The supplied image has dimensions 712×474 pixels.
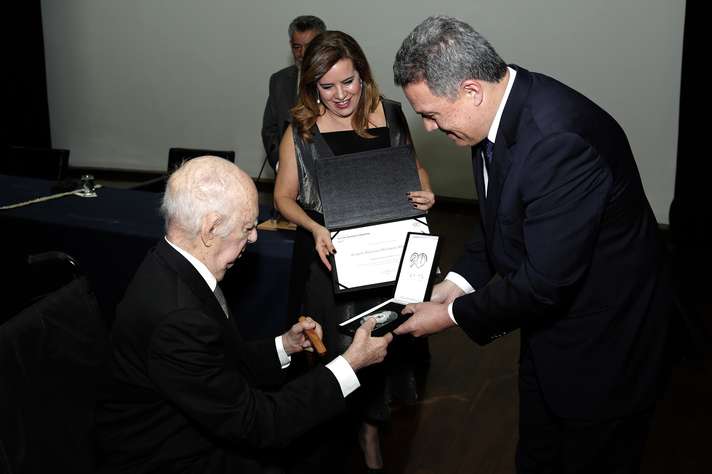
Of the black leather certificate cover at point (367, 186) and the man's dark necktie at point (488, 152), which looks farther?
the black leather certificate cover at point (367, 186)

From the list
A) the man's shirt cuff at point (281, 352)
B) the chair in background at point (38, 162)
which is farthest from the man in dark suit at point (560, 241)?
the chair in background at point (38, 162)

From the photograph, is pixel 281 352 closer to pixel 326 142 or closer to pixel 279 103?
pixel 326 142

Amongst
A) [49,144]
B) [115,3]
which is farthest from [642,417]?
[49,144]

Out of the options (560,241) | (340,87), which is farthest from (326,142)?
(560,241)

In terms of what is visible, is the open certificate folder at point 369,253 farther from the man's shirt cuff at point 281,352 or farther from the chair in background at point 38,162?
the chair in background at point 38,162

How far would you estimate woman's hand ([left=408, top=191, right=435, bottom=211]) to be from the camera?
97.4 inches

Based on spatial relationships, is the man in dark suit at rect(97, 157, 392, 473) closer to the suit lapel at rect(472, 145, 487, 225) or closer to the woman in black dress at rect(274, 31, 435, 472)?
the suit lapel at rect(472, 145, 487, 225)

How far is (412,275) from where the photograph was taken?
7.16 ft

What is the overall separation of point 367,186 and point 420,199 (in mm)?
201

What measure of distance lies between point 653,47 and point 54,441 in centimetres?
540

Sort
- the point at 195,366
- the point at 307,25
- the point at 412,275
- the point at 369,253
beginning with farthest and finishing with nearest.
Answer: the point at 307,25, the point at 369,253, the point at 412,275, the point at 195,366

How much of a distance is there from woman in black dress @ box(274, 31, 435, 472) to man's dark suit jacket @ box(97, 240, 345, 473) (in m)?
0.84

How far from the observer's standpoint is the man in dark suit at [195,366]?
1.55m

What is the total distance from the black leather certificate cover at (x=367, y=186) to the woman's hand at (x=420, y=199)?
2 cm
